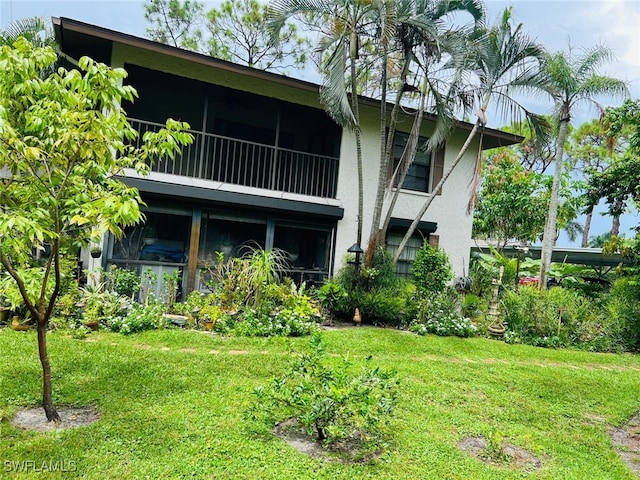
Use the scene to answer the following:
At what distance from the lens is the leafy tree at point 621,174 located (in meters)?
11.4

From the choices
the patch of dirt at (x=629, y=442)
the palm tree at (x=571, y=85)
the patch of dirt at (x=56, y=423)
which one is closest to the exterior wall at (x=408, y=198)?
the palm tree at (x=571, y=85)

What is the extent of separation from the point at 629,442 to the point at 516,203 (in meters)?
12.0

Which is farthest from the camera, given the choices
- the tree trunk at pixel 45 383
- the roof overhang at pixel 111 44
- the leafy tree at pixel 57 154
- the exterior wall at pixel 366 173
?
the exterior wall at pixel 366 173

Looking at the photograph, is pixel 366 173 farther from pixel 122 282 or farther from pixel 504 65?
pixel 122 282

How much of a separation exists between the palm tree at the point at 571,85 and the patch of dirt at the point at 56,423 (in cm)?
1120

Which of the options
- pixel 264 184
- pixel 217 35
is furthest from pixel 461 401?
pixel 217 35

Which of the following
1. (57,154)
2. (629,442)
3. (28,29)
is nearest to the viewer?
(57,154)

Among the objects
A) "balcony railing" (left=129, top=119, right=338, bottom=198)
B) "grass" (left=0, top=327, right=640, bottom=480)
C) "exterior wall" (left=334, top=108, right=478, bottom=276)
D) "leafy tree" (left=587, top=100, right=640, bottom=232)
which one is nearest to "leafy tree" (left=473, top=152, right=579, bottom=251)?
"leafy tree" (left=587, top=100, right=640, bottom=232)

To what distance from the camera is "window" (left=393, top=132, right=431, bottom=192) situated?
12.5m

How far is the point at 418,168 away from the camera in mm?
12906

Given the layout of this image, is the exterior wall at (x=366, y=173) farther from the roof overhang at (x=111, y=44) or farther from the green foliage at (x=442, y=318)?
the green foliage at (x=442, y=318)

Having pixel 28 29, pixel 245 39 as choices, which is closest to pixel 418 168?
pixel 28 29

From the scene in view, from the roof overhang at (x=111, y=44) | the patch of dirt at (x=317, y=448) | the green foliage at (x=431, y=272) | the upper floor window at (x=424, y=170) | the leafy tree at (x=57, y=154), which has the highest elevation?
the roof overhang at (x=111, y=44)

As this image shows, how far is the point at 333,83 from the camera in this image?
30.0 ft
